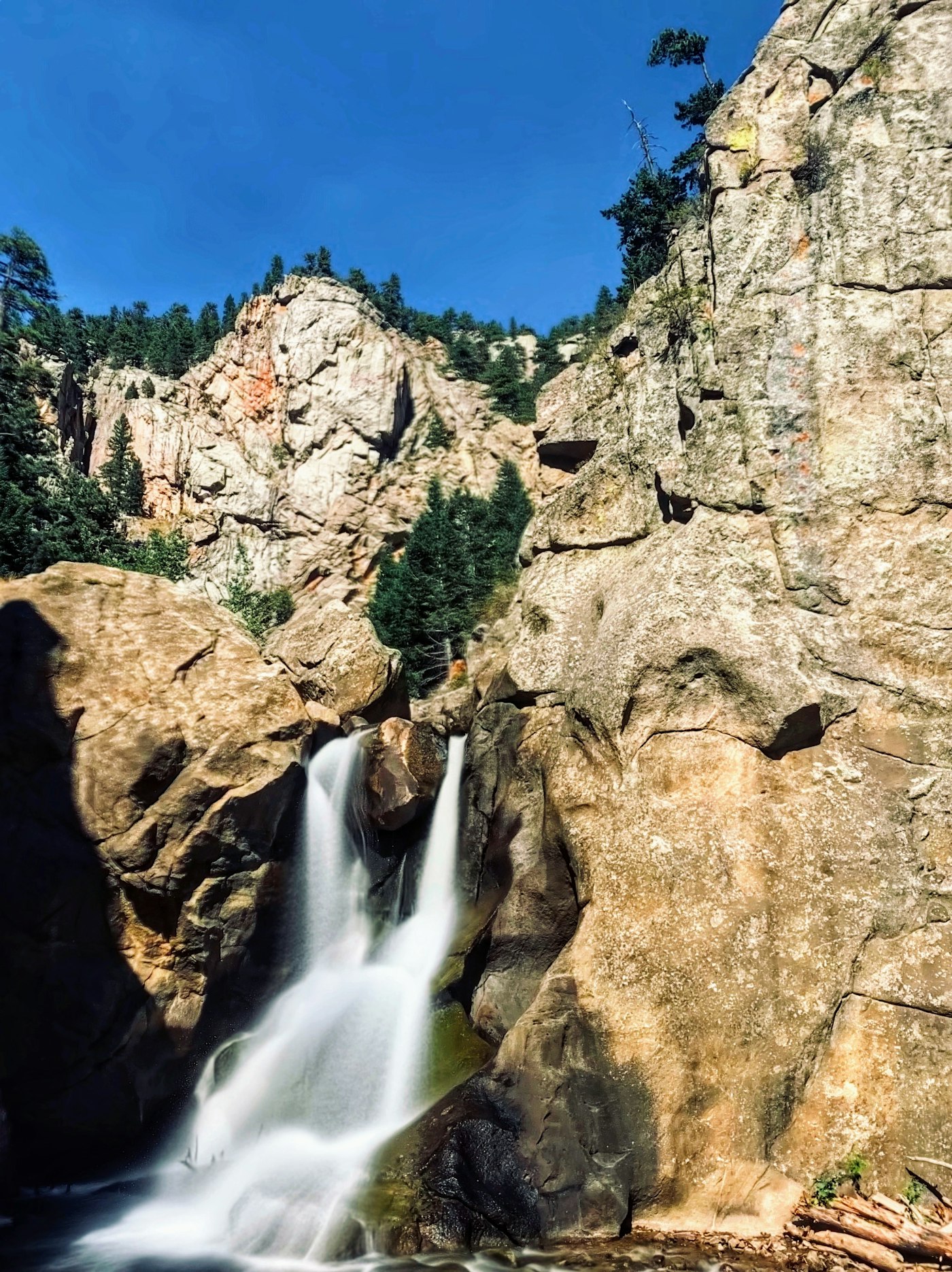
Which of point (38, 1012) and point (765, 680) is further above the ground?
point (765, 680)

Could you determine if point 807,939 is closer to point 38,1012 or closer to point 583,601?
point 583,601

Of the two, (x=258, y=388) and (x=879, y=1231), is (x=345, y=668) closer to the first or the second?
(x=879, y=1231)

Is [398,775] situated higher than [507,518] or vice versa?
[507,518]

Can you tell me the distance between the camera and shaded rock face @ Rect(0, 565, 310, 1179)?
42.9ft

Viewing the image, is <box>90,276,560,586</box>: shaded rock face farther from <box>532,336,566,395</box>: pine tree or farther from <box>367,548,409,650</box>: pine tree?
<box>367,548,409,650</box>: pine tree

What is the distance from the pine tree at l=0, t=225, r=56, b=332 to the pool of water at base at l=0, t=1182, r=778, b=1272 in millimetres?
64568

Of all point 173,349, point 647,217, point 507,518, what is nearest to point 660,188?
point 647,217

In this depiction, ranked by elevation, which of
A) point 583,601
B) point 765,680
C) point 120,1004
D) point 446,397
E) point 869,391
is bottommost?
point 120,1004

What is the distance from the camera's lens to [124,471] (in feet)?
218

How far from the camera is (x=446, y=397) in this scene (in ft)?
242

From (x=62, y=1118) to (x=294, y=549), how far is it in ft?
169

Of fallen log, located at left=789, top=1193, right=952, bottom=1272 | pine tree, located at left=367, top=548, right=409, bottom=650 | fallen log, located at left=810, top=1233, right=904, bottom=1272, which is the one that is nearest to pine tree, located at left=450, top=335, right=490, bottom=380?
pine tree, located at left=367, top=548, right=409, bottom=650

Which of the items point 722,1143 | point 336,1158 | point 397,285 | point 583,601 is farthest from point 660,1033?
point 397,285

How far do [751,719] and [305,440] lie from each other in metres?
58.6
